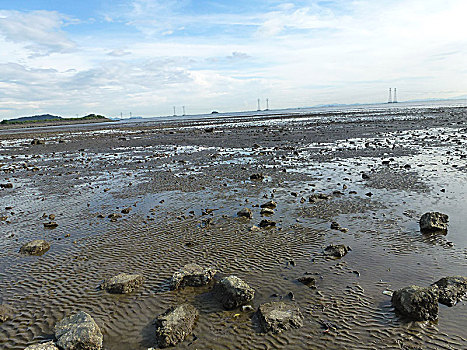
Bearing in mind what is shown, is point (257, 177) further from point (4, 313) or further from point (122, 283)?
point (4, 313)

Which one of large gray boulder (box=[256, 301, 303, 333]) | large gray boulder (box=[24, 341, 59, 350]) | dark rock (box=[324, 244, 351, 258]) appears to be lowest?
large gray boulder (box=[256, 301, 303, 333])

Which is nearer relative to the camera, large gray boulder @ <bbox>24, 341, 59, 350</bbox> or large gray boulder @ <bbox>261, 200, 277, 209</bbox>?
large gray boulder @ <bbox>24, 341, 59, 350</bbox>

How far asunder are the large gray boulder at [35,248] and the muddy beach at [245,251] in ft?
0.66

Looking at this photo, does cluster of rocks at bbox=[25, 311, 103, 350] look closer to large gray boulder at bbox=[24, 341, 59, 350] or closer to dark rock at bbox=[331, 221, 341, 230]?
large gray boulder at bbox=[24, 341, 59, 350]

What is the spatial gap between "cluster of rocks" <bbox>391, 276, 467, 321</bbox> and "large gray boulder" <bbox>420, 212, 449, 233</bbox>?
3665mm

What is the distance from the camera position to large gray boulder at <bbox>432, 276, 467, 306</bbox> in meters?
6.73

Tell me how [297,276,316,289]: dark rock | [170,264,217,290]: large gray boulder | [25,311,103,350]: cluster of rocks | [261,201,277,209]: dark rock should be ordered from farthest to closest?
1. [261,201,277,209]: dark rock
2. [170,264,217,290]: large gray boulder
3. [297,276,316,289]: dark rock
4. [25,311,103,350]: cluster of rocks

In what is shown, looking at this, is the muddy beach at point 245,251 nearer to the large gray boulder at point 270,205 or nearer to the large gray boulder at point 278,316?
the large gray boulder at point 278,316

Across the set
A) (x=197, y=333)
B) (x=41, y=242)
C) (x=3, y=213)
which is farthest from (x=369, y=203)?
(x=3, y=213)

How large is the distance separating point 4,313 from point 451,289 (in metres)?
10.3

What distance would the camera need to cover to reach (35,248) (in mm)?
10406

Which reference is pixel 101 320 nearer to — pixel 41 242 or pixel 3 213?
pixel 41 242

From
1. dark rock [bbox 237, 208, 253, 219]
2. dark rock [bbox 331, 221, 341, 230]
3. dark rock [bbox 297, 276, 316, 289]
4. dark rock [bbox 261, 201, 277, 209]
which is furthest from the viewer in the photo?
dark rock [bbox 261, 201, 277, 209]

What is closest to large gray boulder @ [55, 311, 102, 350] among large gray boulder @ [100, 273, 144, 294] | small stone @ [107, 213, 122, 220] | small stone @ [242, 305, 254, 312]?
large gray boulder @ [100, 273, 144, 294]
